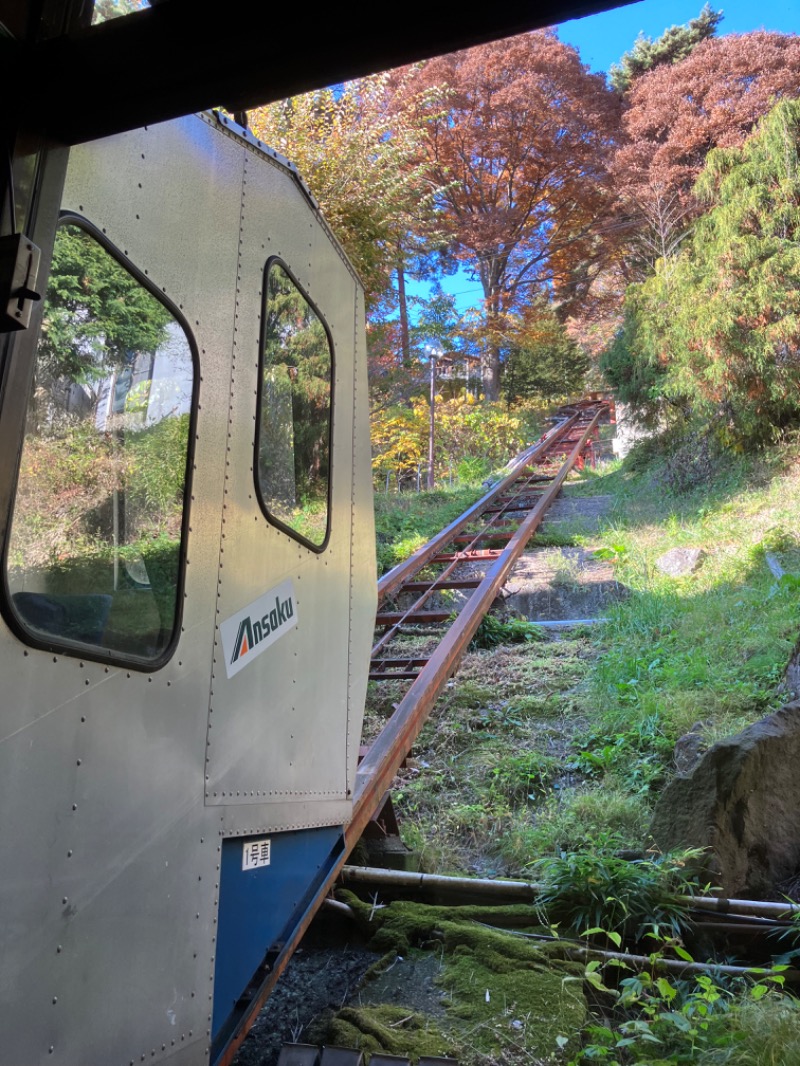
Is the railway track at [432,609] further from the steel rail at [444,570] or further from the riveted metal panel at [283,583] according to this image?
the riveted metal panel at [283,583]

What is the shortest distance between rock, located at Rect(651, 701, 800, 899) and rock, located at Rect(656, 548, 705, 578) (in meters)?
5.44

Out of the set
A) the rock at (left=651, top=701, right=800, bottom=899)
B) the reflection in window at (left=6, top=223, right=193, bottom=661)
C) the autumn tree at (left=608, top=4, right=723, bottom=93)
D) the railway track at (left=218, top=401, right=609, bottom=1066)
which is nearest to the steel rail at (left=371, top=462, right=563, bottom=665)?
the railway track at (left=218, top=401, right=609, bottom=1066)

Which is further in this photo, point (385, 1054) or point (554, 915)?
point (554, 915)

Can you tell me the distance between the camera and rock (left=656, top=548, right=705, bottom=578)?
9.69m

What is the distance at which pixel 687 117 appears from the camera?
18.5 meters

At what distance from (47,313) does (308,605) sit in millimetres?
1683

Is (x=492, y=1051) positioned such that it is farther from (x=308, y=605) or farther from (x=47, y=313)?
(x=47, y=313)

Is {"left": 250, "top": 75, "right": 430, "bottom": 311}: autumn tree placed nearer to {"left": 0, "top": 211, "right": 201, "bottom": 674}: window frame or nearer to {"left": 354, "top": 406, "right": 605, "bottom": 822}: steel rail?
{"left": 354, "top": 406, "right": 605, "bottom": 822}: steel rail

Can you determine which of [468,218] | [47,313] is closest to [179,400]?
[47,313]

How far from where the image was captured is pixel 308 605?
321 centimetres

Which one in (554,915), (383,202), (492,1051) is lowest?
(492,1051)

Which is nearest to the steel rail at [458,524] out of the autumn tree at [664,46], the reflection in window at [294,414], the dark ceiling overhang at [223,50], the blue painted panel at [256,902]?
the reflection in window at [294,414]

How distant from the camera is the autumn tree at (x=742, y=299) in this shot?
35.2 ft

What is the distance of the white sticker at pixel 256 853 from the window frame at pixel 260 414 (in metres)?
1.10
